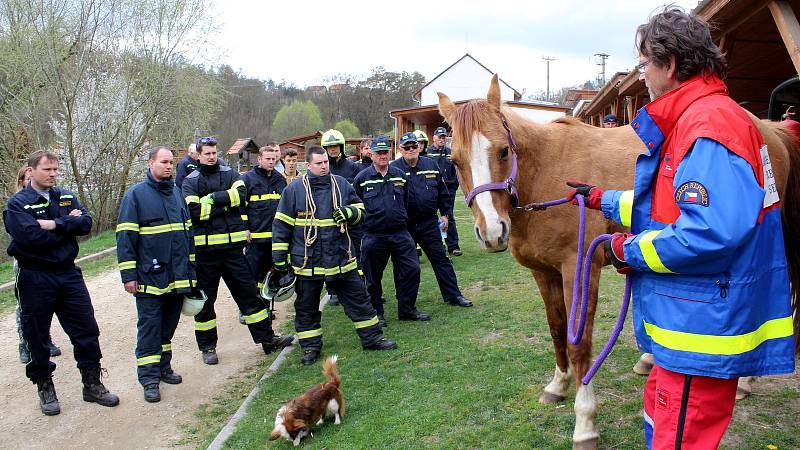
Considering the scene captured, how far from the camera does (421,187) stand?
24.0 ft

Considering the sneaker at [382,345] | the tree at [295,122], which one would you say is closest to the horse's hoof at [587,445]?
the sneaker at [382,345]

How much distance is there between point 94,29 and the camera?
17406 mm

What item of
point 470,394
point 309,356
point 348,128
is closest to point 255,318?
point 309,356

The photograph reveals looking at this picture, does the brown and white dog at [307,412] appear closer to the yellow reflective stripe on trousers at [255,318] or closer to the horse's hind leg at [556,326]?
the horse's hind leg at [556,326]

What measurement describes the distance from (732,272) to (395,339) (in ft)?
15.7

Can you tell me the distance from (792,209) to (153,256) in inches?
198

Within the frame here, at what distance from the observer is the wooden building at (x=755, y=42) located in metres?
4.39

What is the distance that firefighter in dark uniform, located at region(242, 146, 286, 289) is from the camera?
7.26m

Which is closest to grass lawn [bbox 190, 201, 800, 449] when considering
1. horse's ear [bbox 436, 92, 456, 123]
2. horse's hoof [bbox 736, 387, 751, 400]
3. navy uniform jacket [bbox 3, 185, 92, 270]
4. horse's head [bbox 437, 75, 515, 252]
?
horse's hoof [bbox 736, 387, 751, 400]

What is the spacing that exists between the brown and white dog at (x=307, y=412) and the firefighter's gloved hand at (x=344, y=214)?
183 centimetres

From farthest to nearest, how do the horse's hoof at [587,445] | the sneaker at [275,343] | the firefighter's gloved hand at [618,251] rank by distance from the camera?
the sneaker at [275,343]
the horse's hoof at [587,445]
the firefighter's gloved hand at [618,251]

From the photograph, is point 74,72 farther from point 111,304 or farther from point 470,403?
point 470,403

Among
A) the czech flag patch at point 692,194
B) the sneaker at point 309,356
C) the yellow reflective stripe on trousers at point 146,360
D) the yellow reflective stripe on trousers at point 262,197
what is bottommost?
the sneaker at point 309,356

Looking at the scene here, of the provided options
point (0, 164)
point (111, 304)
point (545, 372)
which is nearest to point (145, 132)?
point (0, 164)
